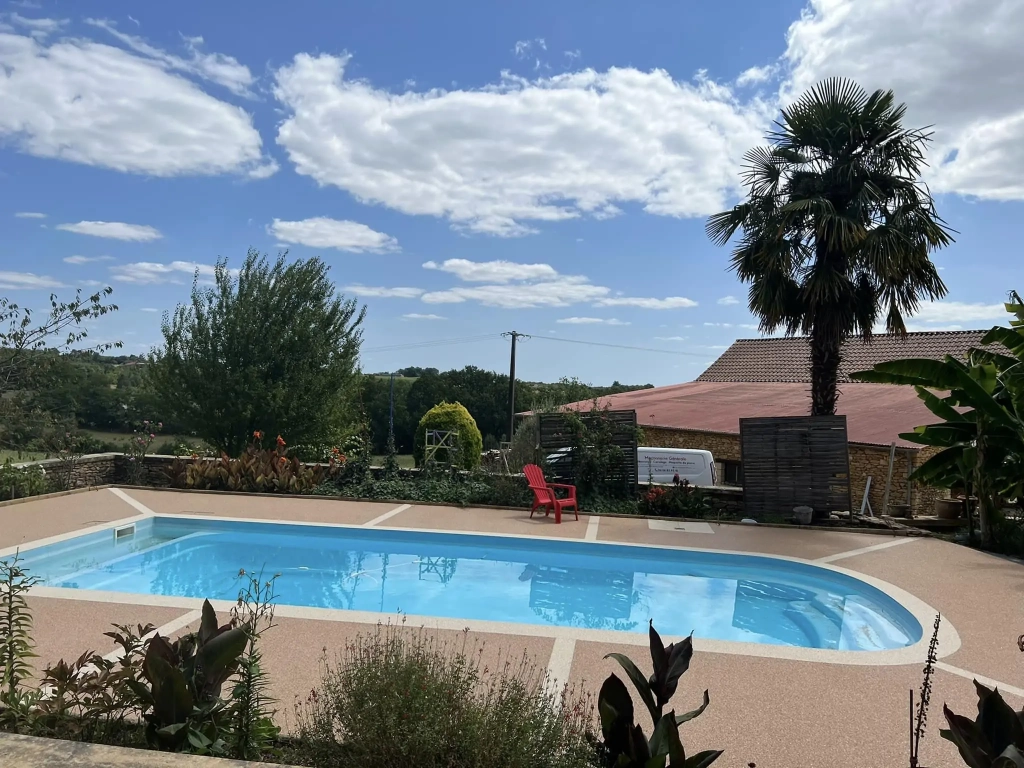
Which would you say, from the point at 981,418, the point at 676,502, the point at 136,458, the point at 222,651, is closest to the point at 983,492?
the point at 981,418

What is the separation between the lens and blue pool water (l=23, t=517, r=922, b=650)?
8195mm

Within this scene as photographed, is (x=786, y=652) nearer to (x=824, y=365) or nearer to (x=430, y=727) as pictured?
(x=430, y=727)

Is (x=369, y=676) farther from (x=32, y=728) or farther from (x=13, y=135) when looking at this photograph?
(x=13, y=135)

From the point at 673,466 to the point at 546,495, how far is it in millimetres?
4320

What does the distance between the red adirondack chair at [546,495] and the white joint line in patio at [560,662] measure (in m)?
5.63

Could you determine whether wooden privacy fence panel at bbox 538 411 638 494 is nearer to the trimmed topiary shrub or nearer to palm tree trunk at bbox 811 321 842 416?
palm tree trunk at bbox 811 321 842 416

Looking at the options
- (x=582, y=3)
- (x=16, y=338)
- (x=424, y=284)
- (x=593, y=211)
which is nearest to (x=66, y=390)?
(x=16, y=338)

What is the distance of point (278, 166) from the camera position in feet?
51.1

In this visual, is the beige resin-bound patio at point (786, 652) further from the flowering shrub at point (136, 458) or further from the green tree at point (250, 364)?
the green tree at point (250, 364)

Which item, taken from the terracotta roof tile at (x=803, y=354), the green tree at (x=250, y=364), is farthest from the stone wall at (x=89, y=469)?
the terracotta roof tile at (x=803, y=354)

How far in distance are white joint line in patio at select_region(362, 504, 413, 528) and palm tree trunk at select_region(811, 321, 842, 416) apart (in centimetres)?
785

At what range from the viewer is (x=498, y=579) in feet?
32.0

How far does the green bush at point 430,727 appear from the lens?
3.13m

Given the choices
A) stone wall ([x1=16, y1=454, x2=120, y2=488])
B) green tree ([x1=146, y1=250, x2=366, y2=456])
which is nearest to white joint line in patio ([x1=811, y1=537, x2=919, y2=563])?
green tree ([x1=146, y1=250, x2=366, y2=456])
